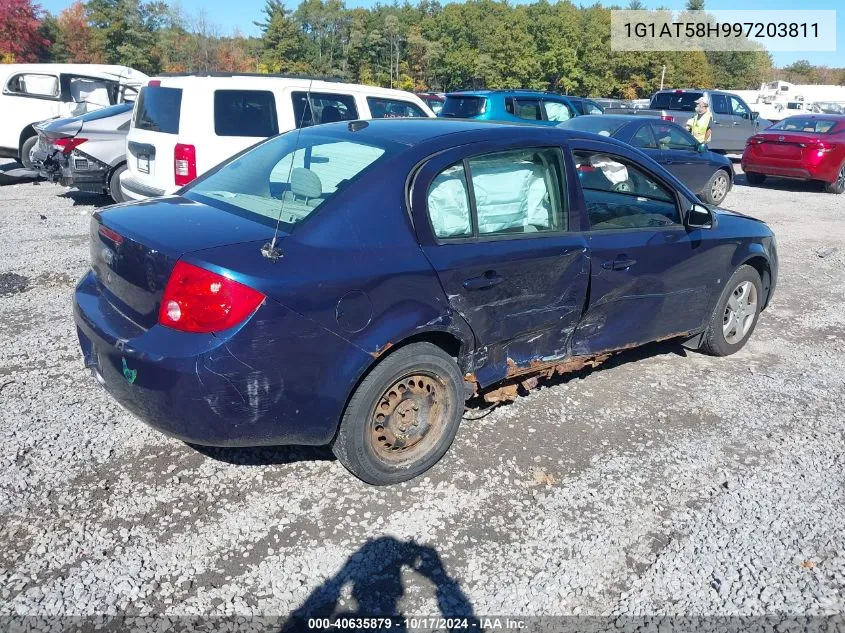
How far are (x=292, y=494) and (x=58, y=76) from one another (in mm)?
12483

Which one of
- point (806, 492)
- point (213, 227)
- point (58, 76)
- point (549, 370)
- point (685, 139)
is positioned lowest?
point (806, 492)

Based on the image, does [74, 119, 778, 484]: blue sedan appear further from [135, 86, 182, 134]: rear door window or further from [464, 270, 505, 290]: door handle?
[135, 86, 182, 134]: rear door window

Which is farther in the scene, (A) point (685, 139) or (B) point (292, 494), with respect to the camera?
(A) point (685, 139)

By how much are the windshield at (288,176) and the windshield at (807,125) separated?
536 inches

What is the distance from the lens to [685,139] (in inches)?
452

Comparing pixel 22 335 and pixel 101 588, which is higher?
pixel 22 335

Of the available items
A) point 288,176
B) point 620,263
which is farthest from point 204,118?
point 620,263

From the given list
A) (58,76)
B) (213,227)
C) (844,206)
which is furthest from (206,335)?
(844,206)

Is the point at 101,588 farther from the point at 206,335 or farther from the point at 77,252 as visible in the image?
the point at 77,252

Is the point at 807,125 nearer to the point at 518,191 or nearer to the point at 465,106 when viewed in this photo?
the point at 465,106

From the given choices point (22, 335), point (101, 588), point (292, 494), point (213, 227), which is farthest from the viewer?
point (22, 335)

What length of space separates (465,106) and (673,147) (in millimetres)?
4338

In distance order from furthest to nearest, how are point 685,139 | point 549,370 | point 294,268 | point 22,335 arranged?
point 685,139 → point 22,335 → point 549,370 → point 294,268

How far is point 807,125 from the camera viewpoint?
14.6m
